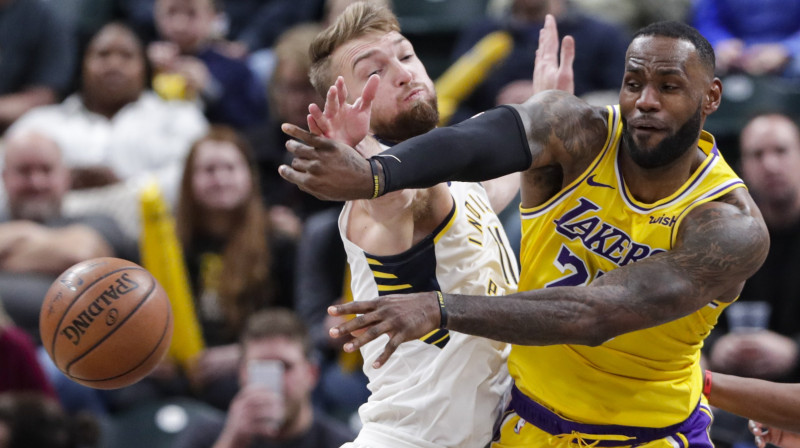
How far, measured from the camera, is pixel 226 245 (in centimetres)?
711

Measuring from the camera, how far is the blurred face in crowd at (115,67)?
8117mm

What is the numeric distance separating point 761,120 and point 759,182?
45cm

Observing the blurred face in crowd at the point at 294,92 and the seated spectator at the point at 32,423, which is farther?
the blurred face in crowd at the point at 294,92

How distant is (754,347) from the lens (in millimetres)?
5980

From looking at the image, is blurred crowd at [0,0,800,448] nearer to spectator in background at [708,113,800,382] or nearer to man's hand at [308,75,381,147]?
spectator in background at [708,113,800,382]

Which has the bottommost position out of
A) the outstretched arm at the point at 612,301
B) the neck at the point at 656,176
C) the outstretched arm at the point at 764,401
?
the outstretched arm at the point at 764,401

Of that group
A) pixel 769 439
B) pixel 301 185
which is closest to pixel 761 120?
pixel 769 439

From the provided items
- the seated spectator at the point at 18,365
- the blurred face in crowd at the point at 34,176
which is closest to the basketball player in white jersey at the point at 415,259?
the seated spectator at the point at 18,365

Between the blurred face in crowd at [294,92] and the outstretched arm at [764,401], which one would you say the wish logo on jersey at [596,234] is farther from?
the blurred face in crowd at [294,92]

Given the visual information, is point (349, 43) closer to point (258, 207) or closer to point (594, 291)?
point (594, 291)

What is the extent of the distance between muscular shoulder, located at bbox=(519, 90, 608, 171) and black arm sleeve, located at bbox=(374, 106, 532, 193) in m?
0.07

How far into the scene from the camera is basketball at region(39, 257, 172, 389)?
4.18 metres

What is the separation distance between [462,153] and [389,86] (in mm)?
616

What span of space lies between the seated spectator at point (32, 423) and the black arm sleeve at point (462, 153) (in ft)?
11.1
